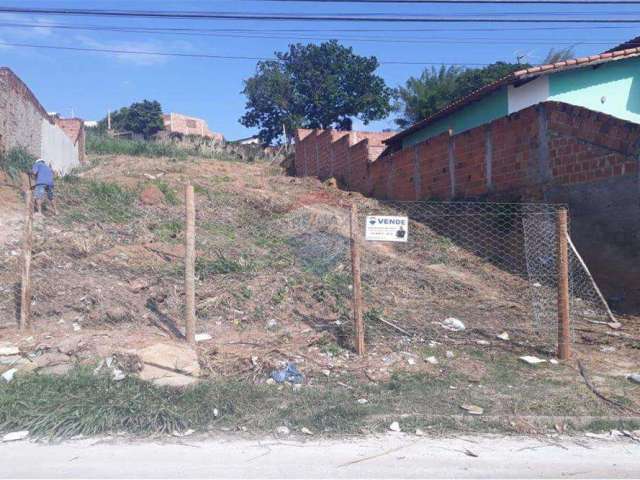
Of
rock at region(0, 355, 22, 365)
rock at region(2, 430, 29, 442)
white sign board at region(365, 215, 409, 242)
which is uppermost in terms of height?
white sign board at region(365, 215, 409, 242)

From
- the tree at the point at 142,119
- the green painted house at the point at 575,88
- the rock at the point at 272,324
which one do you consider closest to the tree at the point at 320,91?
the tree at the point at 142,119

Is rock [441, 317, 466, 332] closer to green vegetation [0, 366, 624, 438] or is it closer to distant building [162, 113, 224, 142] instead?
green vegetation [0, 366, 624, 438]

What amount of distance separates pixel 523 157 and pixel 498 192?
977 millimetres

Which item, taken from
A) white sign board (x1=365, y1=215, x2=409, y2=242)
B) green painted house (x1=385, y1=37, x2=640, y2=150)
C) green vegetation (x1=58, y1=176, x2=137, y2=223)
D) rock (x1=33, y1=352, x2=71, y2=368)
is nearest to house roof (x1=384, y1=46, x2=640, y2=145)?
green painted house (x1=385, y1=37, x2=640, y2=150)

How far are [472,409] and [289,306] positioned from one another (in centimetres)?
304

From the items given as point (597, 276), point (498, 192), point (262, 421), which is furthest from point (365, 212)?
point (262, 421)

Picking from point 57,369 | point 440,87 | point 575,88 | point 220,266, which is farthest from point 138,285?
point 440,87

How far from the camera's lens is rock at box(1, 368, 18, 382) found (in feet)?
18.4

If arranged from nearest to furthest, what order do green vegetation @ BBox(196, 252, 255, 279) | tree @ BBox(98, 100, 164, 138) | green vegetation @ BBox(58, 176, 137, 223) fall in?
green vegetation @ BBox(196, 252, 255, 279)
green vegetation @ BBox(58, 176, 137, 223)
tree @ BBox(98, 100, 164, 138)

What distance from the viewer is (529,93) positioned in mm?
14219

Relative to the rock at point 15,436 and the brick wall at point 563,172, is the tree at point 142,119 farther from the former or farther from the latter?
the rock at point 15,436

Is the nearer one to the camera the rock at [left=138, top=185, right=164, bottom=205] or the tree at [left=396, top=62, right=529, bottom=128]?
the rock at [left=138, top=185, right=164, bottom=205]

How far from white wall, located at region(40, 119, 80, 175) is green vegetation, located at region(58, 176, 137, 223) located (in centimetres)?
411

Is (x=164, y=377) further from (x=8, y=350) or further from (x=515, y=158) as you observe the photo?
(x=515, y=158)
